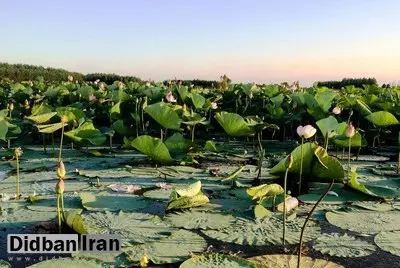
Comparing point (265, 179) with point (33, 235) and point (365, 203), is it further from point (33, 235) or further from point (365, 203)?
point (33, 235)

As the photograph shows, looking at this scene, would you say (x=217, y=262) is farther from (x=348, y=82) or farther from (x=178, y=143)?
(x=348, y=82)

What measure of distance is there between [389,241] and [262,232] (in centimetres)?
55

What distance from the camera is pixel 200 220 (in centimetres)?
236

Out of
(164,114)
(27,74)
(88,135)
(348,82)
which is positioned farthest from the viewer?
(27,74)

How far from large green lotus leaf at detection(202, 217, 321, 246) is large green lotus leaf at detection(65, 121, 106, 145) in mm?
1994

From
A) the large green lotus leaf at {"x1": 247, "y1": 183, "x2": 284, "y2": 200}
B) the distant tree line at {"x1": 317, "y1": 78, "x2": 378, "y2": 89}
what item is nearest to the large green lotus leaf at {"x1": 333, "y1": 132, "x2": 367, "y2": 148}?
the large green lotus leaf at {"x1": 247, "y1": 183, "x2": 284, "y2": 200}

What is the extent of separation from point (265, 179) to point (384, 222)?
98 centimetres

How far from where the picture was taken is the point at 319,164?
9.34 feet

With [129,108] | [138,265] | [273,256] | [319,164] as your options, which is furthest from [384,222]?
[129,108]

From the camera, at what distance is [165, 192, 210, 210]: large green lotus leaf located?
2406mm

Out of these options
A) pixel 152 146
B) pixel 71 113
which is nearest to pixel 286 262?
pixel 152 146

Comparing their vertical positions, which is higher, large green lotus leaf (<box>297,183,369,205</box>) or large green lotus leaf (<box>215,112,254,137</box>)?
large green lotus leaf (<box>215,112,254,137</box>)

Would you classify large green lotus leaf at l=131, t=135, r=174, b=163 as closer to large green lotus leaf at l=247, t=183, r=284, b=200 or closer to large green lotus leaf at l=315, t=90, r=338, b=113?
large green lotus leaf at l=247, t=183, r=284, b=200

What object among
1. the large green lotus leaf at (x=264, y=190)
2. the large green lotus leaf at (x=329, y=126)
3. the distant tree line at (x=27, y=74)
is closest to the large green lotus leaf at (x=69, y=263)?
the large green lotus leaf at (x=264, y=190)
